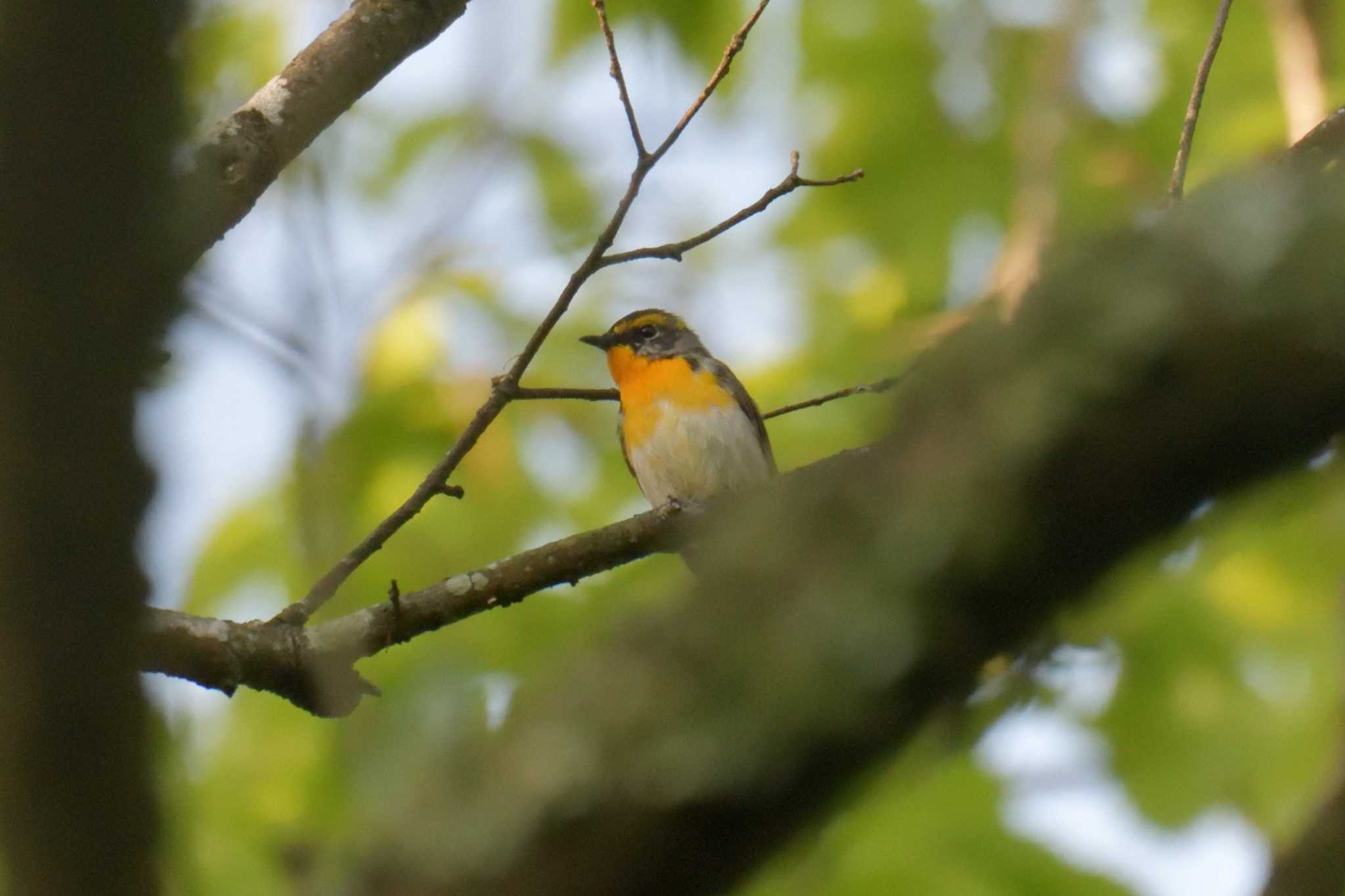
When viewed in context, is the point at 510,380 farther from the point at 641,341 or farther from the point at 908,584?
the point at 641,341

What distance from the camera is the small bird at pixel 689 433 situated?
7930 millimetres

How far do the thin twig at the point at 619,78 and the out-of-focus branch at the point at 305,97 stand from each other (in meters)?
0.46

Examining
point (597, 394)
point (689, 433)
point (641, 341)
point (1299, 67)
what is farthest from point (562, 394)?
point (1299, 67)

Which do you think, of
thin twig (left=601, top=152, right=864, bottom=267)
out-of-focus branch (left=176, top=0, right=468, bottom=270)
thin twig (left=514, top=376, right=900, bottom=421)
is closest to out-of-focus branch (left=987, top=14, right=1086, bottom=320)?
thin twig (left=514, top=376, right=900, bottom=421)

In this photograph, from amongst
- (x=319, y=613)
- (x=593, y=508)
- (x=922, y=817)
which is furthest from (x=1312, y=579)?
(x=319, y=613)

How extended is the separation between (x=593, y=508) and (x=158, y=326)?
6.93 m

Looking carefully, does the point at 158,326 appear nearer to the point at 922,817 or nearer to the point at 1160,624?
the point at 922,817

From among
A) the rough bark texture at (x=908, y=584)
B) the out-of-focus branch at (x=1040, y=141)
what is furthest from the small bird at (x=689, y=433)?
the rough bark texture at (x=908, y=584)

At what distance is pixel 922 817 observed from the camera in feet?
20.3

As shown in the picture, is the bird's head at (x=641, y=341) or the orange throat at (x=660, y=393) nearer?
the orange throat at (x=660, y=393)

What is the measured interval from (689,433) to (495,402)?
3185 millimetres

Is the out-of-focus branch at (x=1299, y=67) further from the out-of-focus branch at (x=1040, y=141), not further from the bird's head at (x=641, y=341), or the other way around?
the bird's head at (x=641, y=341)

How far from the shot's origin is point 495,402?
4.79 metres

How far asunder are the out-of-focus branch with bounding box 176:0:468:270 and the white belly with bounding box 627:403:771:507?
3764 millimetres
